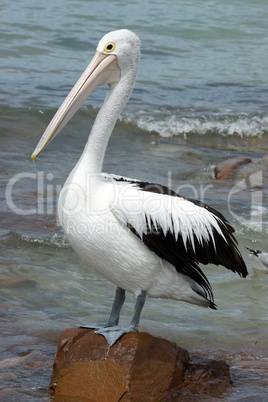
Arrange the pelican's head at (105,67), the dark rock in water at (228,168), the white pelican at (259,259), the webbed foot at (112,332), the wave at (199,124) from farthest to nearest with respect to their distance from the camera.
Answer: the wave at (199,124), the dark rock in water at (228,168), the white pelican at (259,259), the pelican's head at (105,67), the webbed foot at (112,332)

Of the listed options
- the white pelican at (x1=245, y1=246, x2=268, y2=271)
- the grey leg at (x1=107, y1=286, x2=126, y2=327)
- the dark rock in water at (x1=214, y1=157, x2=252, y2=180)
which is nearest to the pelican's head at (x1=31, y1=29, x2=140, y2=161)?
the grey leg at (x1=107, y1=286, x2=126, y2=327)

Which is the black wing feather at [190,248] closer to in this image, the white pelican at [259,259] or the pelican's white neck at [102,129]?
the pelican's white neck at [102,129]

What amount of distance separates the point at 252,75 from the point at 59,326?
10175 millimetres

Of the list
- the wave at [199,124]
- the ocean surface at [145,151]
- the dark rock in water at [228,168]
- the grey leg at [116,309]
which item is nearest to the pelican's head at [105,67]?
the grey leg at [116,309]

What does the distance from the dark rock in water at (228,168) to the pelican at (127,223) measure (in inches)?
182

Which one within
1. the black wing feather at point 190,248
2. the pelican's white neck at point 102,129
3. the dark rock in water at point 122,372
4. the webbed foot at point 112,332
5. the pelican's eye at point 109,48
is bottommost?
the dark rock in water at point 122,372

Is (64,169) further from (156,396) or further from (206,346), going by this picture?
(156,396)

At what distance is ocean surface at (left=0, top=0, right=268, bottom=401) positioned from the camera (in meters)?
4.41

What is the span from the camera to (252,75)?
1355cm

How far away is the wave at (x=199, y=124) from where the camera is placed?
34.9 ft

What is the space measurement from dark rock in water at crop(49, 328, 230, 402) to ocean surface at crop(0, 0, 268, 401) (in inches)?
8.0

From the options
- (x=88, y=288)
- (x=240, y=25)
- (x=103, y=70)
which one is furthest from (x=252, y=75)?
(x=103, y=70)

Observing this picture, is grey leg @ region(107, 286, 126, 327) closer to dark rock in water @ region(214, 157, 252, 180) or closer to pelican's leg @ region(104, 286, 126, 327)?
pelican's leg @ region(104, 286, 126, 327)

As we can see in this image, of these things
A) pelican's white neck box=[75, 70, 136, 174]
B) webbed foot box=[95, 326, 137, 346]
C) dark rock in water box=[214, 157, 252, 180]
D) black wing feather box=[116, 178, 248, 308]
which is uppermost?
pelican's white neck box=[75, 70, 136, 174]
